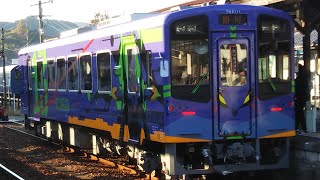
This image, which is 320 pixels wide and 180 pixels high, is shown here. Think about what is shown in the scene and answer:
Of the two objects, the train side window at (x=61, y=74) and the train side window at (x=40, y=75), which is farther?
the train side window at (x=40, y=75)

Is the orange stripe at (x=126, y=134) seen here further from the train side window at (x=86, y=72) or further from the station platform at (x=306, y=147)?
the station platform at (x=306, y=147)

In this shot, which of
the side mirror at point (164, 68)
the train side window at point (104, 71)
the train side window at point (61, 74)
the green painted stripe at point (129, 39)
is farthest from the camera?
the train side window at point (61, 74)

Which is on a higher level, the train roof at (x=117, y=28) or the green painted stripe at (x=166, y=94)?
the train roof at (x=117, y=28)

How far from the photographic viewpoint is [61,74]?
13.2 meters

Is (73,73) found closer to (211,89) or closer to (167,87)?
(167,87)

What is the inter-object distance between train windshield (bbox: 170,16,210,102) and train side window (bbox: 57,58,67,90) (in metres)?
5.45

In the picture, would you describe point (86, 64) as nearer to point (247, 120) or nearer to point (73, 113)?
point (73, 113)

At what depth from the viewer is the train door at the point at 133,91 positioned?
29.6 feet

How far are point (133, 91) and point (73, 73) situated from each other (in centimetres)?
347

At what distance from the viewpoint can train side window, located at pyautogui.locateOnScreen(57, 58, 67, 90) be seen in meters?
13.0

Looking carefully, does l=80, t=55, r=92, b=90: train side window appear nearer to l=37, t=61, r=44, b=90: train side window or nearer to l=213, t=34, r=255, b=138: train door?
l=37, t=61, r=44, b=90: train side window

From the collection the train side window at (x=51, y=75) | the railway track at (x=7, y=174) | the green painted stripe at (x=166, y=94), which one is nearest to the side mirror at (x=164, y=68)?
the green painted stripe at (x=166, y=94)

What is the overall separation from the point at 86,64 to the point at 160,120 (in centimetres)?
375

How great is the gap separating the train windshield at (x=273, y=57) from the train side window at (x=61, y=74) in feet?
19.9
